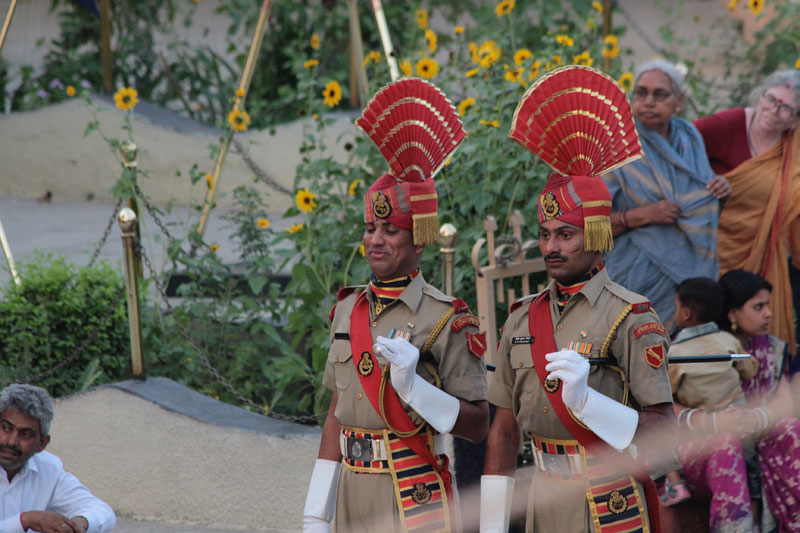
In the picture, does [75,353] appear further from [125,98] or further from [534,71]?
[534,71]

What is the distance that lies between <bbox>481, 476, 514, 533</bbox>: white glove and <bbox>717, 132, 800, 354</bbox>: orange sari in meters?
2.50

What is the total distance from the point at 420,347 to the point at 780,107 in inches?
106

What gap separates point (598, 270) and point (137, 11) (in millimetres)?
6656

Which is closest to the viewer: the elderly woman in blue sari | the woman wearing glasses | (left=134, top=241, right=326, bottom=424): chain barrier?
the elderly woman in blue sari

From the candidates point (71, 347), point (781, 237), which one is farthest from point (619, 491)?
point (71, 347)

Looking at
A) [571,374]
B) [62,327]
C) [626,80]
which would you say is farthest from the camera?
[626,80]

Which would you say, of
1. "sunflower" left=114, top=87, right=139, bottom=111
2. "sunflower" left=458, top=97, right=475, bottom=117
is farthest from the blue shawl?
"sunflower" left=114, top=87, right=139, bottom=111

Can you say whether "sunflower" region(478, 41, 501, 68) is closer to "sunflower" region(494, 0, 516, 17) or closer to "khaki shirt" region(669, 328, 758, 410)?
"sunflower" region(494, 0, 516, 17)

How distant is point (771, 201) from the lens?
194 inches

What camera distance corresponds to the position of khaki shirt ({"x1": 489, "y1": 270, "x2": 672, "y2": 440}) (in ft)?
9.10

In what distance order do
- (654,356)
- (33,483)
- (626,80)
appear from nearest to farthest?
(654,356), (33,483), (626,80)

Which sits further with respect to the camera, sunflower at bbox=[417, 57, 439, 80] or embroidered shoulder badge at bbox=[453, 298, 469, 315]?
sunflower at bbox=[417, 57, 439, 80]

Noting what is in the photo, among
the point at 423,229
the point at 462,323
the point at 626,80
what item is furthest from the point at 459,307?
the point at 626,80

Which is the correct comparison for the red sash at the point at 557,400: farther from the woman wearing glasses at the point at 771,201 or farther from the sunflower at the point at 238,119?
the sunflower at the point at 238,119
